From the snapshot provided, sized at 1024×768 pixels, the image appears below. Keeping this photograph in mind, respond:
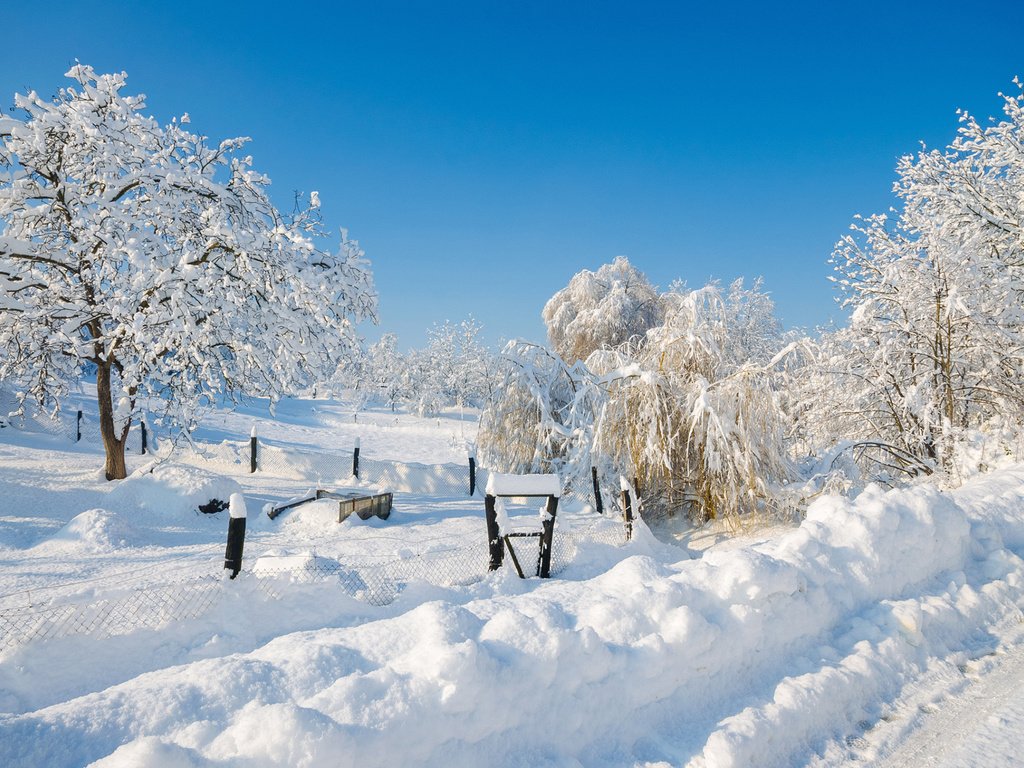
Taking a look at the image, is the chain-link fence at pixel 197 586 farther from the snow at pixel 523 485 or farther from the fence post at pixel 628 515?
the snow at pixel 523 485

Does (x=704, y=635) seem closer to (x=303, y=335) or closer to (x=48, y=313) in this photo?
(x=303, y=335)

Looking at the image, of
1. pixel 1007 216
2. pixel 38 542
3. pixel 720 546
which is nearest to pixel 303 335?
pixel 38 542

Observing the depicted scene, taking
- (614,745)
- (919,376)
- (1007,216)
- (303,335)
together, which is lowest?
(614,745)

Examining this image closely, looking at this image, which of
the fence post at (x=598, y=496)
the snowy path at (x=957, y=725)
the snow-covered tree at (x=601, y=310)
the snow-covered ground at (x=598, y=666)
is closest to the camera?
the snow-covered ground at (x=598, y=666)

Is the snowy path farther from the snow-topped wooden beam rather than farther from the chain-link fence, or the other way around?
the chain-link fence

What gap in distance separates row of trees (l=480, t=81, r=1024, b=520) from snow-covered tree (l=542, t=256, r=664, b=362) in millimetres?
8522

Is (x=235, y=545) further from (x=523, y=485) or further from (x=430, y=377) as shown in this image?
(x=430, y=377)

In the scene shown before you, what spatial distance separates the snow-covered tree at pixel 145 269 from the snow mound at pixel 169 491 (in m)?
1.26

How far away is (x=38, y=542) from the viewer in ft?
27.1

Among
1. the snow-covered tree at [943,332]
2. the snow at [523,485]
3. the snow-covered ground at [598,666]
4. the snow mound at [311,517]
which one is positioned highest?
the snow-covered tree at [943,332]

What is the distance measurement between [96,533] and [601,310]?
18.0 m

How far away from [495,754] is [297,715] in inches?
42.0

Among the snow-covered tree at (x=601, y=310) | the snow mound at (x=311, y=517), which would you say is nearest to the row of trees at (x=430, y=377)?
the snow-covered tree at (x=601, y=310)

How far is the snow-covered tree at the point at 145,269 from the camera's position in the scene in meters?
10.3
